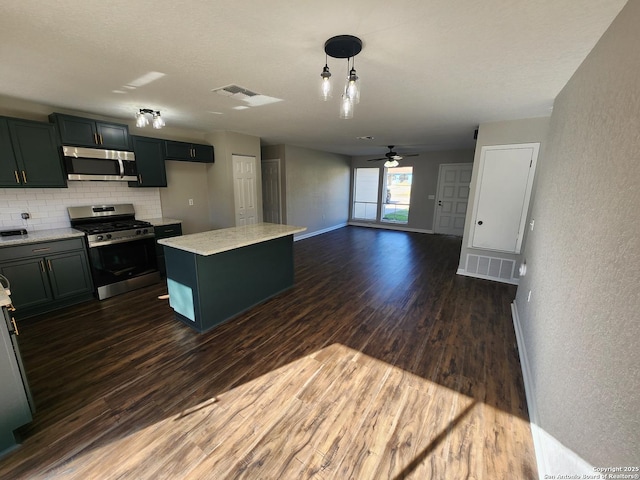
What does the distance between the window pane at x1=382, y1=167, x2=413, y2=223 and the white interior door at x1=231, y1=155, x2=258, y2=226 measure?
4914 mm

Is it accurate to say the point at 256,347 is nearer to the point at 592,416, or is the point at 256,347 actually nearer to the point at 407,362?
the point at 407,362

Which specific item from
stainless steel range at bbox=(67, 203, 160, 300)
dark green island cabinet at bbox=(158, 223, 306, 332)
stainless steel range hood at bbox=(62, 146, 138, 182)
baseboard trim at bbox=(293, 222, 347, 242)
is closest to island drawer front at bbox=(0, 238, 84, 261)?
stainless steel range at bbox=(67, 203, 160, 300)

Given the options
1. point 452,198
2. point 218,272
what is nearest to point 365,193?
point 452,198

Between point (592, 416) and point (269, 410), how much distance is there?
5.72ft

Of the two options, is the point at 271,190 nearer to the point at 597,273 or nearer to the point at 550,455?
the point at 597,273

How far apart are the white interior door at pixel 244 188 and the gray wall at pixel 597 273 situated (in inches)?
182

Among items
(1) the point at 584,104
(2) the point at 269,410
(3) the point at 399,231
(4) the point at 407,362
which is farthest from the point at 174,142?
(3) the point at 399,231

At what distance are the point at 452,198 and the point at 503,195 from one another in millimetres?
3887

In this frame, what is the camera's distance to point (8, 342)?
1.48 m

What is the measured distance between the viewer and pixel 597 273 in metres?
1.20

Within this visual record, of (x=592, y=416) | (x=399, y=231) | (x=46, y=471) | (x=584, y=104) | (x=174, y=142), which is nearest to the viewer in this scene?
(x=592, y=416)

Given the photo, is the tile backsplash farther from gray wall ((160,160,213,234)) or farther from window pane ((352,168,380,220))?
window pane ((352,168,380,220))

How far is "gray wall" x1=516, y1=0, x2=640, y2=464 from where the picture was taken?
0.93 metres

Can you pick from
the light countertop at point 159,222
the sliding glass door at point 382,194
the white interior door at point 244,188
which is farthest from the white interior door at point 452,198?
the light countertop at point 159,222
